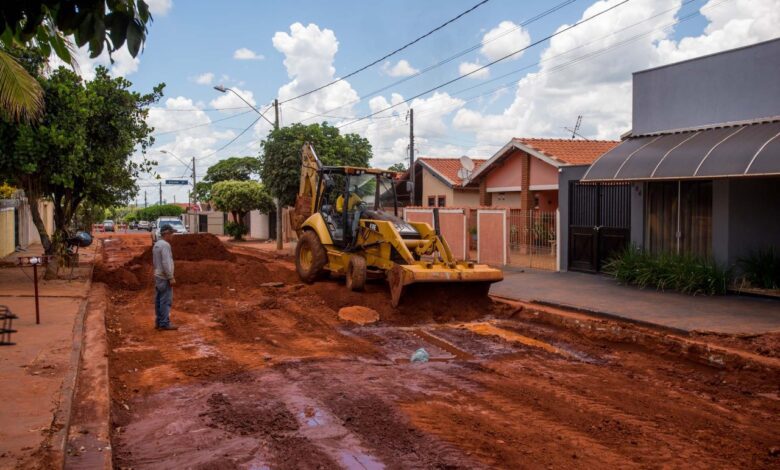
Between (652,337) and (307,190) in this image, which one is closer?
(652,337)

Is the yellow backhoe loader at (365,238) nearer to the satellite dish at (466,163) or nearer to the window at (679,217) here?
the window at (679,217)

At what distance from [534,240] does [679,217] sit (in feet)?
19.1

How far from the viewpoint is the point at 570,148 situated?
86.9 ft

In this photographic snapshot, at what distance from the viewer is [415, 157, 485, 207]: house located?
32156 millimetres

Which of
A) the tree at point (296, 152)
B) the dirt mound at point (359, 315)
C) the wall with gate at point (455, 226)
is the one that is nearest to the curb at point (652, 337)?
the dirt mound at point (359, 315)

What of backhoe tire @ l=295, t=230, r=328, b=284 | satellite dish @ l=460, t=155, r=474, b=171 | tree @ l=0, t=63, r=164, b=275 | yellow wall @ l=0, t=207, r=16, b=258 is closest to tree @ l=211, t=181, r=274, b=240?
yellow wall @ l=0, t=207, r=16, b=258

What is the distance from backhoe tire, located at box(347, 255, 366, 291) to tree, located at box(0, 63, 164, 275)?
7233 millimetres

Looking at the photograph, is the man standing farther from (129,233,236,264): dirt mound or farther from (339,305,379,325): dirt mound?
(129,233,236,264): dirt mound

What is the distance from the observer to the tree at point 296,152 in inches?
998

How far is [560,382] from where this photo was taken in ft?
25.3

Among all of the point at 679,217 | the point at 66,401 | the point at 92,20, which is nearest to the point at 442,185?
the point at 679,217

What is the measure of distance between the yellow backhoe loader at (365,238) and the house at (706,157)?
4387 millimetres

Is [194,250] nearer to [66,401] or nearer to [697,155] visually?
[697,155]

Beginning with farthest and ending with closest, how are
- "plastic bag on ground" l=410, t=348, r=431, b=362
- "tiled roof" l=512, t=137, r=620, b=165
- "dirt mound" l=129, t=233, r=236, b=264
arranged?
"tiled roof" l=512, t=137, r=620, b=165 < "dirt mound" l=129, t=233, r=236, b=264 < "plastic bag on ground" l=410, t=348, r=431, b=362
